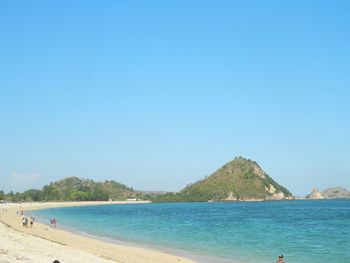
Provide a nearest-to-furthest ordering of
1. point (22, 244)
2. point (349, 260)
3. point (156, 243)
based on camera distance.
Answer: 1. point (22, 244)
2. point (349, 260)
3. point (156, 243)

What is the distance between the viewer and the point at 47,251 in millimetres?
29688

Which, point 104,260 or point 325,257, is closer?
point 104,260

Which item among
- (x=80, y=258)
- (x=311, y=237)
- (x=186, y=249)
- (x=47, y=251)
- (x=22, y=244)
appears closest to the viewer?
(x=80, y=258)

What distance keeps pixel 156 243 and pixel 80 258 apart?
61.9ft

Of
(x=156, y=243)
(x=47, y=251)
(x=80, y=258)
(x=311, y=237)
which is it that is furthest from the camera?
(x=311, y=237)

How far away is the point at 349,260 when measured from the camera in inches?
1385

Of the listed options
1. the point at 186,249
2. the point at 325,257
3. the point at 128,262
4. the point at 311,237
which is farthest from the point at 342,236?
the point at 128,262

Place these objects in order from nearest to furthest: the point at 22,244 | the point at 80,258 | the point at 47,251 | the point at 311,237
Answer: the point at 80,258 < the point at 47,251 < the point at 22,244 < the point at 311,237

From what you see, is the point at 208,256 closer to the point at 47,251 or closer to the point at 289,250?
the point at 289,250

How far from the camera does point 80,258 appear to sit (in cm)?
2745

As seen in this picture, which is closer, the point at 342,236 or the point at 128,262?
the point at 128,262

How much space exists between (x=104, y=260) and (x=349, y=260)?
18.5 meters

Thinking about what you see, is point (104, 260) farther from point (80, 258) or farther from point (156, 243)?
point (156, 243)

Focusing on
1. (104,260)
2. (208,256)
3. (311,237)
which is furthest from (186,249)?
(311,237)
